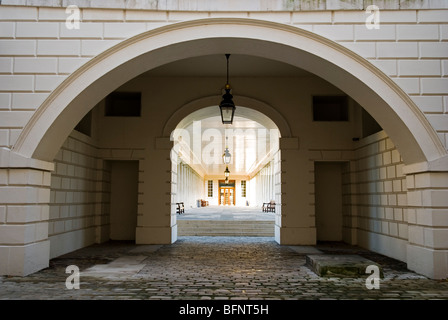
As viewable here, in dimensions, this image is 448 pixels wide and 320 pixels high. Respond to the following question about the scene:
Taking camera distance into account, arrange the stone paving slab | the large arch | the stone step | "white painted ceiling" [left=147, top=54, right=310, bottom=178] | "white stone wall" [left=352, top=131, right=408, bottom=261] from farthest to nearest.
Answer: the stone step
"white painted ceiling" [left=147, top=54, right=310, bottom=178]
"white stone wall" [left=352, top=131, right=408, bottom=261]
the large arch
the stone paving slab

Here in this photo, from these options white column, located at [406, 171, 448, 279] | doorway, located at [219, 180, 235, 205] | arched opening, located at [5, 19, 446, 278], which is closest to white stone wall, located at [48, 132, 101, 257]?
arched opening, located at [5, 19, 446, 278]

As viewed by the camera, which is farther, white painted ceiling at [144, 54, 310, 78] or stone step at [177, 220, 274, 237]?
stone step at [177, 220, 274, 237]

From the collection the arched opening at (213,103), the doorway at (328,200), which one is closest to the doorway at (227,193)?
the doorway at (328,200)

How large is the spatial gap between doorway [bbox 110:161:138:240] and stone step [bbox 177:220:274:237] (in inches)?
88.2

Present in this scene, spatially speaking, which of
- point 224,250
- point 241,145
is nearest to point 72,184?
point 224,250

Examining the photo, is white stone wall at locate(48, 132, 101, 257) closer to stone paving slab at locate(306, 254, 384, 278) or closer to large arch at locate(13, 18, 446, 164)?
large arch at locate(13, 18, 446, 164)

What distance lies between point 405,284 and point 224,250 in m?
4.51

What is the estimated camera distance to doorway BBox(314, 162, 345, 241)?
448 inches

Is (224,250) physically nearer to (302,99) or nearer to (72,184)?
(72,184)

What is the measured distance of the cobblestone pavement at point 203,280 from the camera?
4.92 meters

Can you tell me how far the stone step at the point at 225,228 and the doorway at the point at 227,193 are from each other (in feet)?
104

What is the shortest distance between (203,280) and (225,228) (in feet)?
24.4

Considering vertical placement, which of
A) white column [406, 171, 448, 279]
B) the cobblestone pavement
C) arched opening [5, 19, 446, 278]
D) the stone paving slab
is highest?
arched opening [5, 19, 446, 278]

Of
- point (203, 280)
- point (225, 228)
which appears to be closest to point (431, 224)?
point (203, 280)
